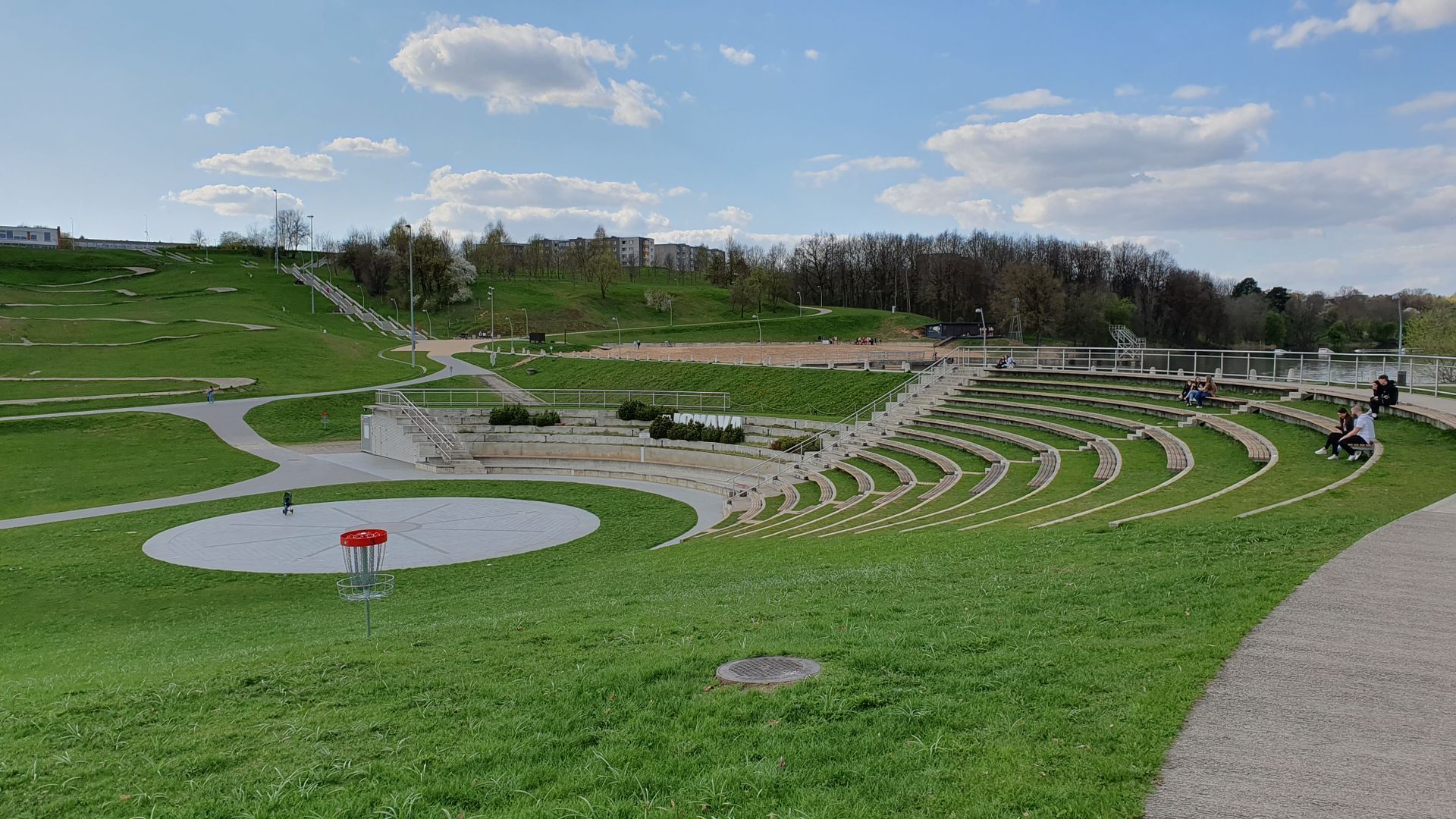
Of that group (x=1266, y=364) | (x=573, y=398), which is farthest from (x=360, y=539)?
(x=573, y=398)

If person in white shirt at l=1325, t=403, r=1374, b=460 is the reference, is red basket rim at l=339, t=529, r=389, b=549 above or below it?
below

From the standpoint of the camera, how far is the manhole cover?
695 cm

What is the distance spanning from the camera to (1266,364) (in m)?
30.3

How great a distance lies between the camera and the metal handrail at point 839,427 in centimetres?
3178

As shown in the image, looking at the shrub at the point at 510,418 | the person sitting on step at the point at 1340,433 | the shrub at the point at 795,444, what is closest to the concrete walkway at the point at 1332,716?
the person sitting on step at the point at 1340,433

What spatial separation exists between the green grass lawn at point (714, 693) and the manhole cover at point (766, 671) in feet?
0.80

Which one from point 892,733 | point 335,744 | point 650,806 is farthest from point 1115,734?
point 335,744

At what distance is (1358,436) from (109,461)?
44.4 metres

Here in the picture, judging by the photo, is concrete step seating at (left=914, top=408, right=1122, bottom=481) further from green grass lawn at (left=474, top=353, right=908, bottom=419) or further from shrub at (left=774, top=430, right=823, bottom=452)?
green grass lawn at (left=474, top=353, right=908, bottom=419)

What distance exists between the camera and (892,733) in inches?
226

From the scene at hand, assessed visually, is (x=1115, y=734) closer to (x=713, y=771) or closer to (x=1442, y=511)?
(x=713, y=771)

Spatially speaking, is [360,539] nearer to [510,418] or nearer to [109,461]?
[510,418]

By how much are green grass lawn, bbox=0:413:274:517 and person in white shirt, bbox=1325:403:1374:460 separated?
3665 cm

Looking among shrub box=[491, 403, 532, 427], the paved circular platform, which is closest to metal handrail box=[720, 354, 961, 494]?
the paved circular platform
